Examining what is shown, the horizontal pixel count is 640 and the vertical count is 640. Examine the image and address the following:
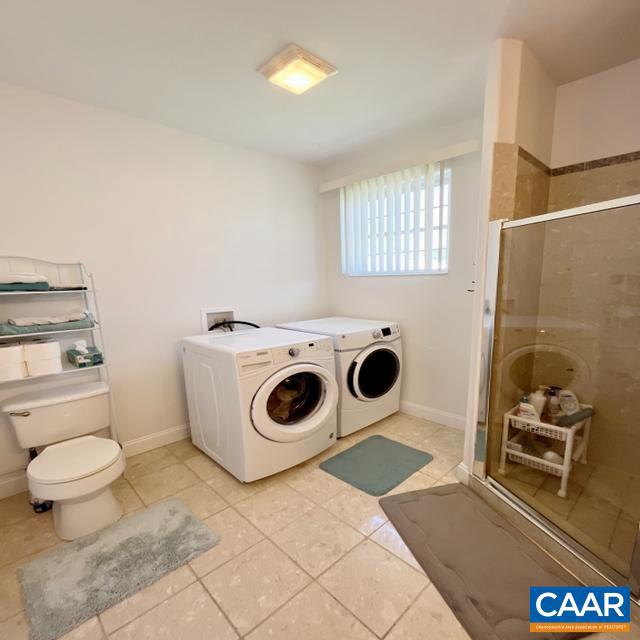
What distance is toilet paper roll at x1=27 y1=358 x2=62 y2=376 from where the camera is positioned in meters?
1.60

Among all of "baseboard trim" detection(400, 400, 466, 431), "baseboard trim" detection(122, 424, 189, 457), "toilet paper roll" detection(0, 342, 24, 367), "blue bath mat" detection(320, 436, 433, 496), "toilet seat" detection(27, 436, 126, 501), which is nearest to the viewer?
"toilet seat" detection(27, 436, 126, 501)

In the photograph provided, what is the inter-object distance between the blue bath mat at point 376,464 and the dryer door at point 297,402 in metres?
0.31

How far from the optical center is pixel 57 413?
5.51 feet

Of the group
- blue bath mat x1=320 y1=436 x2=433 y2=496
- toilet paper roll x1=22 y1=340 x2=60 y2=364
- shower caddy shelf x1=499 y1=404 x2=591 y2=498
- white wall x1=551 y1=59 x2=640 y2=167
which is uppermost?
white wall x1=551 y1=59 x2=640 y2=167

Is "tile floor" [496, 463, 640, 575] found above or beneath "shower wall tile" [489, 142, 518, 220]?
beneath

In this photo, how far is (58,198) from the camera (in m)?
1.82

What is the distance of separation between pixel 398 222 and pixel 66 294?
2.35 m

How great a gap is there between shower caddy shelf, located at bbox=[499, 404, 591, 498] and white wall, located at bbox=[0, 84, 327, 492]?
75.8 inches

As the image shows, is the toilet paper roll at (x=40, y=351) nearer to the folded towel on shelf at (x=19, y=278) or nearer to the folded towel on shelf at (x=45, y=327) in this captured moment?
the folded towel on shelf at (x=45, y=327)

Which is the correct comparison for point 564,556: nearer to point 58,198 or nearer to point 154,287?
point 154,287

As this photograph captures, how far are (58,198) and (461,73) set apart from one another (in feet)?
7.71

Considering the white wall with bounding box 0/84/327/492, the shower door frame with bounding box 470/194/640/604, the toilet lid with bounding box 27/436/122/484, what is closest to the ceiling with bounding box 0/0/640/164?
the white wall with bounding box 0/84/327/492

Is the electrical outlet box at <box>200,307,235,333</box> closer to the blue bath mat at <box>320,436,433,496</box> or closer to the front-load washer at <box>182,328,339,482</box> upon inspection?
the front-load washer at <box>182,328,339,482</box>
